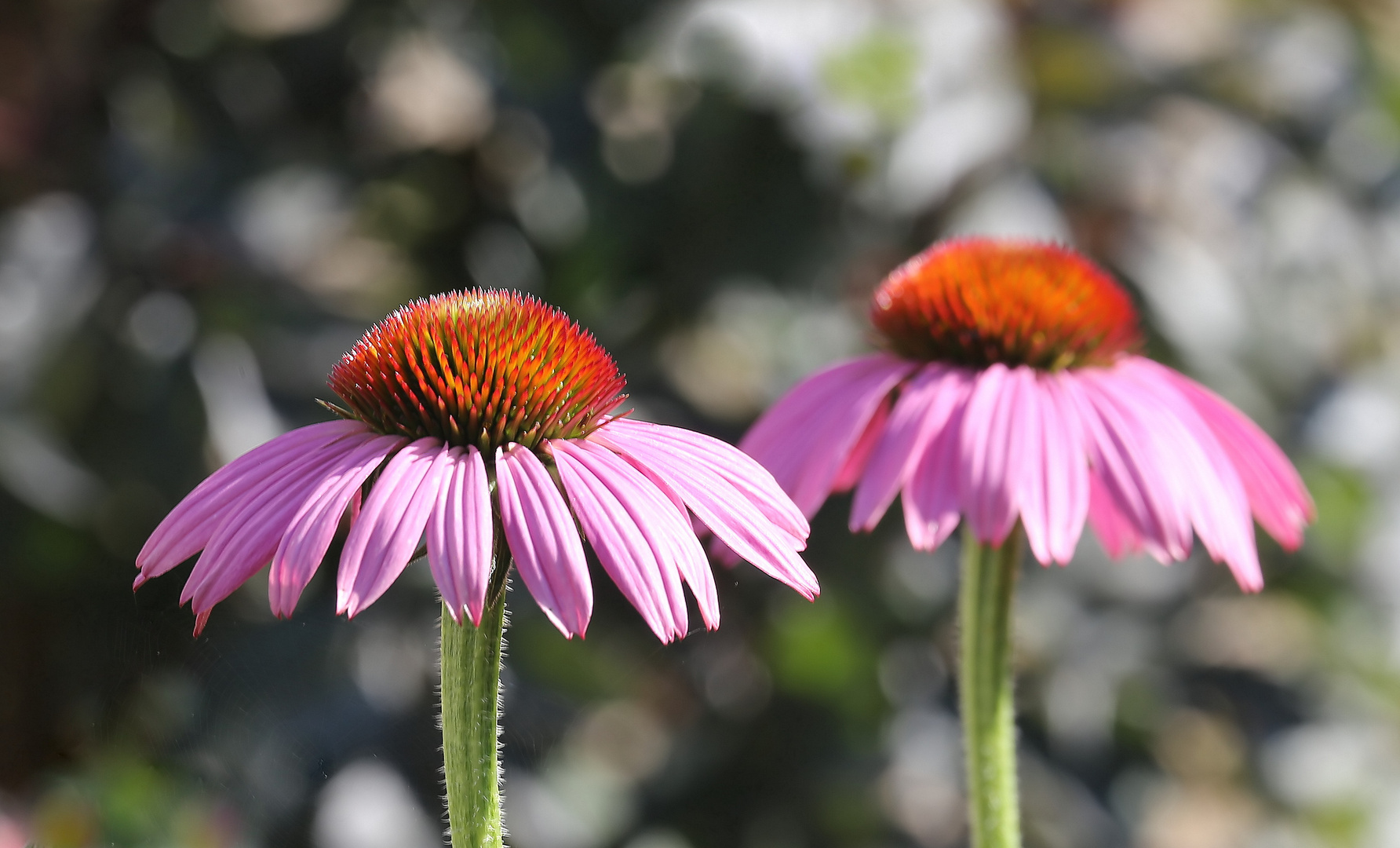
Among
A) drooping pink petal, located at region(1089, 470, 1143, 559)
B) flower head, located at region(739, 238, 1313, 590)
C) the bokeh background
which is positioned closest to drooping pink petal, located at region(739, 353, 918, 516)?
flower head, located at region(739, 238, 1313, 590)

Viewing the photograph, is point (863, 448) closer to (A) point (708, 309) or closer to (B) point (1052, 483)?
(B) point (1052, 483)

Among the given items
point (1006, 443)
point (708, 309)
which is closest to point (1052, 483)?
point (1006, 443)

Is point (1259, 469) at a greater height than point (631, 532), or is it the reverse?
point (1259, 469)

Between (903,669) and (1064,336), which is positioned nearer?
(1064,336)

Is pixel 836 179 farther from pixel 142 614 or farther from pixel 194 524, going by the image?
pixel 194 524

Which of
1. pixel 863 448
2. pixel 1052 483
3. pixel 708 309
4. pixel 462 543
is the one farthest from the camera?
pixel 708 309

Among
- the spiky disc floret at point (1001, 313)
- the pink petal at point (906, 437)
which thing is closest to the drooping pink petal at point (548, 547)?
the pink petal at point (906, 437)

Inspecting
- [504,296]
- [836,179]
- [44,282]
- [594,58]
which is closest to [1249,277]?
[836,179]
